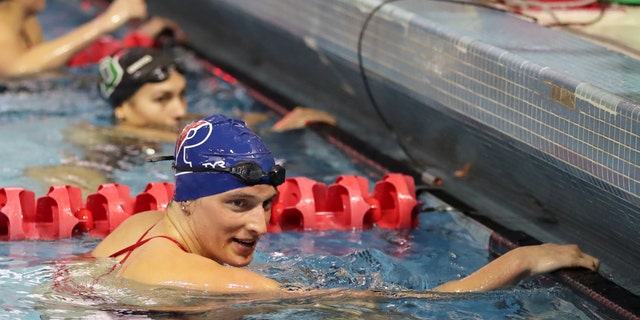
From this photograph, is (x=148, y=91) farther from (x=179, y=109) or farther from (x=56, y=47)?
(x=56, y=47)

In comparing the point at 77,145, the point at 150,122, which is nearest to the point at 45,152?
the point at 77,145

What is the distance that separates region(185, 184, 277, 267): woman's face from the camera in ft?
11.2

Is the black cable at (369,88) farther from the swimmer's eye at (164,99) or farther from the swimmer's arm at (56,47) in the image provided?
the swimmer's arm at (56,47)

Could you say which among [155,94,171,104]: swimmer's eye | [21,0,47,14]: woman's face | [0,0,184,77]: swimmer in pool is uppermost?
[21,0,47,14]: woman's face

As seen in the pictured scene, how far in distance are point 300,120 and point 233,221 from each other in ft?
9.42

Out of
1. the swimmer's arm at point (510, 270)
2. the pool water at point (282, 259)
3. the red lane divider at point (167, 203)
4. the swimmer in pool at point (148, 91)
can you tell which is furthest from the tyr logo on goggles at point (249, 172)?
the swimmer in pool at point (148, 91)

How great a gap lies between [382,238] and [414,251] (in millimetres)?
191

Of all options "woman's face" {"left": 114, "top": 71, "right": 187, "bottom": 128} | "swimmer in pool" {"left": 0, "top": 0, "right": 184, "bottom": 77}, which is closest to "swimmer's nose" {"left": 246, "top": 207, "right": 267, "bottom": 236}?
"woman's face" {"left": 114, "top": 71, "right": 187, "bottom": 128}

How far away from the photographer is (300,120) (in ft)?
20.4

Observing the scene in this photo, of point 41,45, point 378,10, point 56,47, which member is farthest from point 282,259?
point 41,45

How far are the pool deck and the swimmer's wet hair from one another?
981mm

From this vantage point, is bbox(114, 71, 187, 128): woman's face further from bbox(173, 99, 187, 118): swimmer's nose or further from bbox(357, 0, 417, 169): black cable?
bbox(357, 0, 417, 169): black cable

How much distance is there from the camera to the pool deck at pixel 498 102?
163 inches

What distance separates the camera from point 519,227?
15.8 feet
